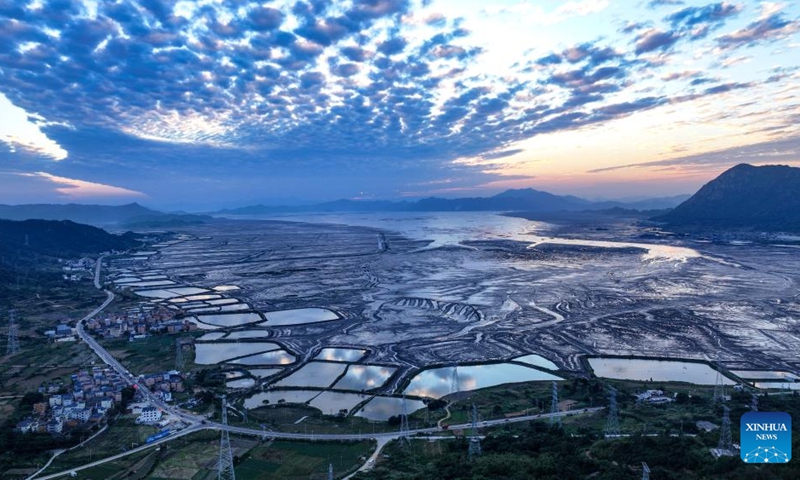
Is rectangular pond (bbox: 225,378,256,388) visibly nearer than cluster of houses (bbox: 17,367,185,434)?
No

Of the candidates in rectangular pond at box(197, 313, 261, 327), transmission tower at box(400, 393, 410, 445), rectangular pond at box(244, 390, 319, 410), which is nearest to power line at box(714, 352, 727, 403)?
transmission tower at box(400, 393, 410, 445)

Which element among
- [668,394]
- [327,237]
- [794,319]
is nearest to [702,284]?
[794,319]

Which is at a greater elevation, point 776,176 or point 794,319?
point 776,176

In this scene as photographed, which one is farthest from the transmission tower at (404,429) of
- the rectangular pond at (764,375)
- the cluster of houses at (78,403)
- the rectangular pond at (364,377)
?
the rectangular pond at (764,375)

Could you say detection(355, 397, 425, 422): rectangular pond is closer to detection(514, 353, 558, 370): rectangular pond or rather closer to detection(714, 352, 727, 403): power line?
detection(514, 353, 558, 370): rectangular pond

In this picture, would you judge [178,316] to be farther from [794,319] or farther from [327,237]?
[327,237]

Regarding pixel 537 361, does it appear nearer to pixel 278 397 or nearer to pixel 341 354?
pixel 341 354
